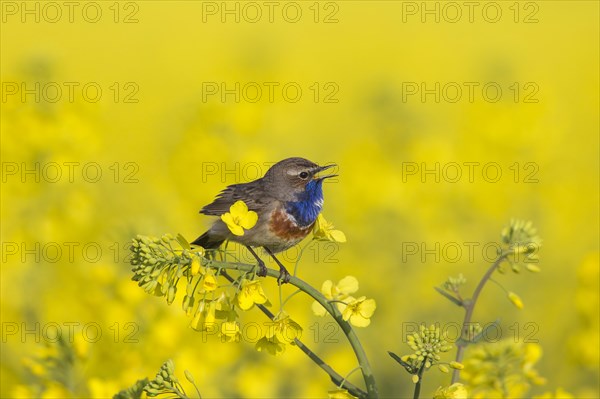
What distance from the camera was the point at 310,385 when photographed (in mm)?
5246

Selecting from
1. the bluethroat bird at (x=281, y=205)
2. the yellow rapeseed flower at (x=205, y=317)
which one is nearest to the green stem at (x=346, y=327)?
the yellow rapeseed flower at (x=205, y=317)

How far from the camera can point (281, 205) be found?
430cm

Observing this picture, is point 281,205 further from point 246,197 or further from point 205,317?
point 205,317

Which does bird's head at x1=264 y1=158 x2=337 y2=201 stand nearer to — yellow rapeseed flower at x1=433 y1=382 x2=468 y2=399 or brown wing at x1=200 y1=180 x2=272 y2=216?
brown wing at x1=200 y1=180 x2=272 y2=216

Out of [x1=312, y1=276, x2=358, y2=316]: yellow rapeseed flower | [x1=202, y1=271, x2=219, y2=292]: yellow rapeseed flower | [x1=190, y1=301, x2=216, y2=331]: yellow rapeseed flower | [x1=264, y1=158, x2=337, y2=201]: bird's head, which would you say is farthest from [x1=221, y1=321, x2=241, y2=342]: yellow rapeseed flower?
[x1=264, y1=158, x2=337, y2=201]: bird's head

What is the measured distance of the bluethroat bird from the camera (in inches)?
166

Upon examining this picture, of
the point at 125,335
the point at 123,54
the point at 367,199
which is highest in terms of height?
the point at 123,54

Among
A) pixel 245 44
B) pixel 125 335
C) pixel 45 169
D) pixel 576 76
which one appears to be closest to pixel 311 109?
pixel 576 76

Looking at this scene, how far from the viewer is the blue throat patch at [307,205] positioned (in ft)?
13.8

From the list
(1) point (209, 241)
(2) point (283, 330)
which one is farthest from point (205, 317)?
(1) point (209, 241)

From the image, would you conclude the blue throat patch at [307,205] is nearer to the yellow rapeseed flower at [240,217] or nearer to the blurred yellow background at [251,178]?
the blurred yellow background at [251,178]

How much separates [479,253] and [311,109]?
1096 centimetres

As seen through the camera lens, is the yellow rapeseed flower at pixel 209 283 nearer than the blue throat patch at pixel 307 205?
Yes

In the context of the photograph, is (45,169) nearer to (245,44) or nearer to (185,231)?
(185,231)
